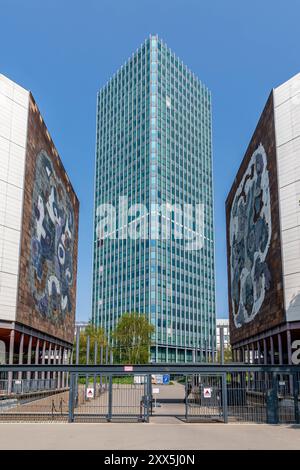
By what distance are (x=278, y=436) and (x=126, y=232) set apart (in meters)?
130

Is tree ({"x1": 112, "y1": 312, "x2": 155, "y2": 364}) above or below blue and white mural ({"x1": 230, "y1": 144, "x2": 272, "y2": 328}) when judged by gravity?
below

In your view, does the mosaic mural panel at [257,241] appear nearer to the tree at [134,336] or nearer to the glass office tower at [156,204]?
the tree at [134,336]

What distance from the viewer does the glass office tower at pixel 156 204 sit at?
5743 inches

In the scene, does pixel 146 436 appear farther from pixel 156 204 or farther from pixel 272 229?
pixel 156 204

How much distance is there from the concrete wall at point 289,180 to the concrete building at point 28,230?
86.5ft

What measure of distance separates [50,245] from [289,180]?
A: 30.5m

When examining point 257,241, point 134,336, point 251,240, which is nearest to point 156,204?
point 134,336

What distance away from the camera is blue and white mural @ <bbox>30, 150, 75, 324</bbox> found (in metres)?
57.5

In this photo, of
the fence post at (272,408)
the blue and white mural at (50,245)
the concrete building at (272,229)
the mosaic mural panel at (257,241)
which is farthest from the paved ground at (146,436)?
the blue and white mural at (50,245)

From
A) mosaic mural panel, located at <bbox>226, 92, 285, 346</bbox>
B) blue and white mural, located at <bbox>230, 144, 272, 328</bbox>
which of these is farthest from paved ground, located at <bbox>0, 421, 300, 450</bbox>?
blue and white mural, located at <bbox>230, 144, 272, 328</bbox>

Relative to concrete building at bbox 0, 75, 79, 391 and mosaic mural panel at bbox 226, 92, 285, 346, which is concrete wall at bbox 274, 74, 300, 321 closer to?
mosaic mural panel at bbox 226, 92, 285, 346

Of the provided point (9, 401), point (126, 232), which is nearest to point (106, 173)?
point (126, 232)

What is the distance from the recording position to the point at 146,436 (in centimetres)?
2286

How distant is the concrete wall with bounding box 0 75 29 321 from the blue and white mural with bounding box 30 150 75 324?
15.1ft
